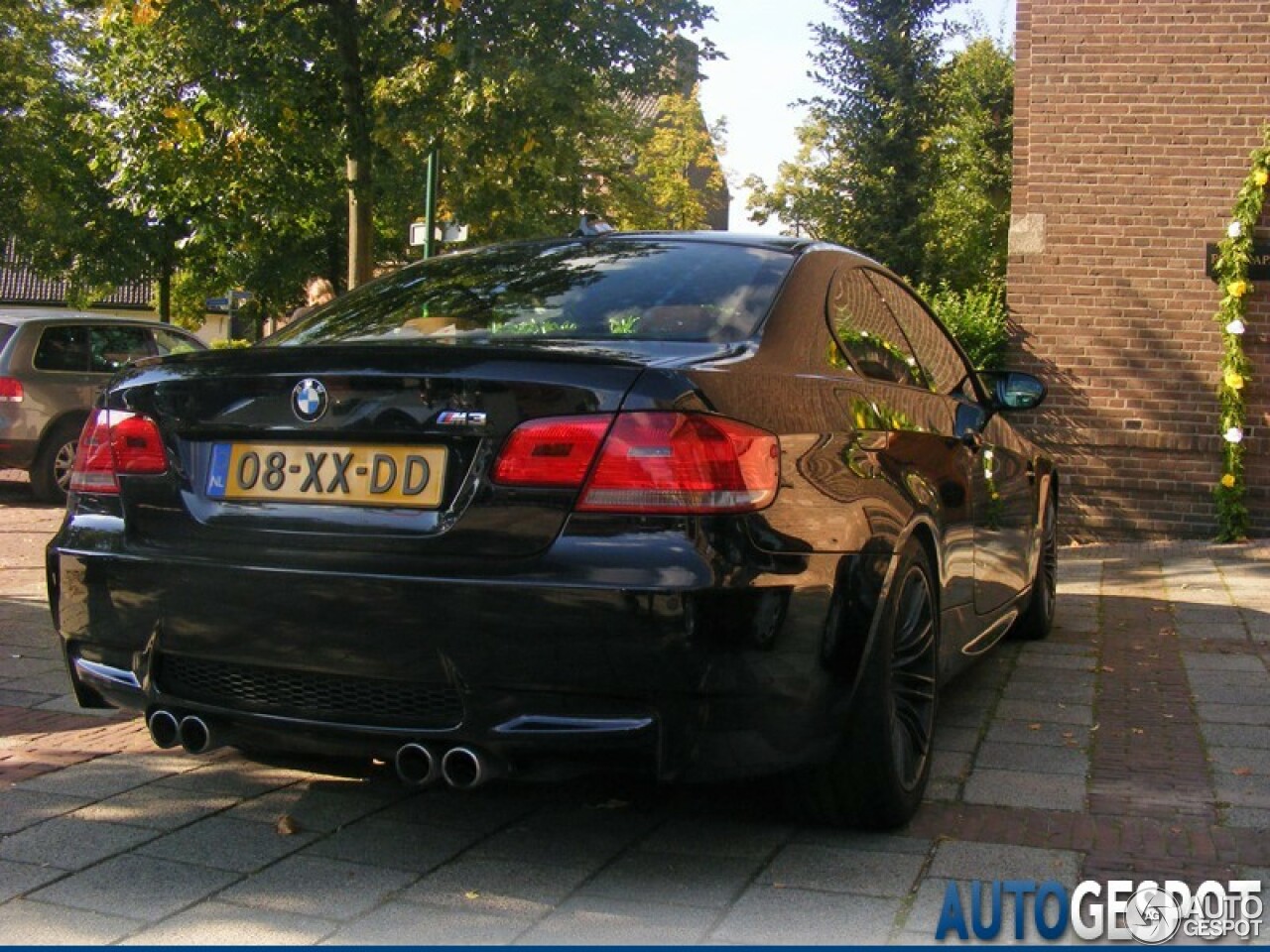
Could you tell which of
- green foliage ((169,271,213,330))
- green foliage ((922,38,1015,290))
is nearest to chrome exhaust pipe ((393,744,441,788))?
green foliage ((169,271,213,330))

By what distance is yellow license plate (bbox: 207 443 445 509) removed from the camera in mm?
3398

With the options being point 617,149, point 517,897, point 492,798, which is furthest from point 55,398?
point 617,149

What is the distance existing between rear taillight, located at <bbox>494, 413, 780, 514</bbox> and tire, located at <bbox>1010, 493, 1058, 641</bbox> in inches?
154

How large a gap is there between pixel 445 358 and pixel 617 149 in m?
27.9

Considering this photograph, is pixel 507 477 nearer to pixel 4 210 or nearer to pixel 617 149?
pixel 4 210

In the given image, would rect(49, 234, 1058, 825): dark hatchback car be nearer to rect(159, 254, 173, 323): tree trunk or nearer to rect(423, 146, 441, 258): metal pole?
rect(423, 146, 441, 258): metal pole

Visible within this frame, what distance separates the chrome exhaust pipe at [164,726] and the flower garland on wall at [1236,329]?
9246 millimetres

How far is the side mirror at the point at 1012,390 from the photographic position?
6133mm

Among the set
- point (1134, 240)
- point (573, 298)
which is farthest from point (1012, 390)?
point (1134, 240)

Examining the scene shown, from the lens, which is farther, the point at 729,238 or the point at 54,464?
the point at 54,464

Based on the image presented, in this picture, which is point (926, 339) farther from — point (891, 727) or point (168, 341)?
point (168, 341)

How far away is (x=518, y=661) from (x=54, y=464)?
35.9ft

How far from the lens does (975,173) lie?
39188 millimetres

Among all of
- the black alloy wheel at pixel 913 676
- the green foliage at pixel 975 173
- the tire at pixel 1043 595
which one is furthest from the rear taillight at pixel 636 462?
the green foliage at pixel 975 173
